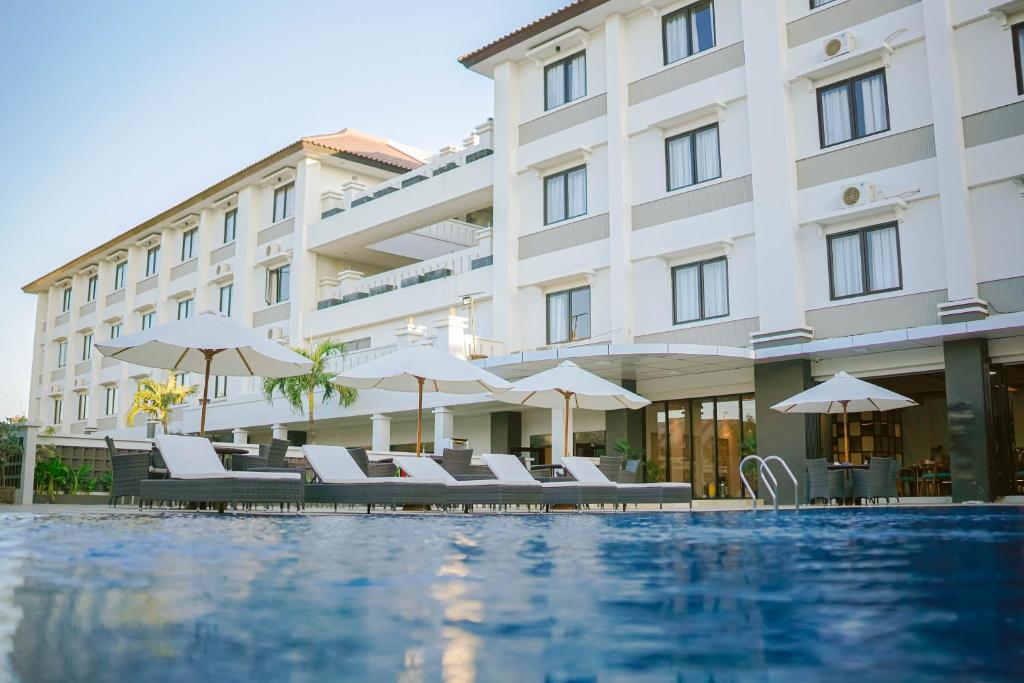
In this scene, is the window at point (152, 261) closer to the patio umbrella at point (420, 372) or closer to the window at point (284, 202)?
the window at point (284, 202)

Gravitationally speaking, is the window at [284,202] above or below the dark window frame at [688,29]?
below

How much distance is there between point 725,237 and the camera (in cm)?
2239

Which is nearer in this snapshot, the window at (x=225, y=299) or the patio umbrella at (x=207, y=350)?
the patio umbrella at (x=207, y=350)

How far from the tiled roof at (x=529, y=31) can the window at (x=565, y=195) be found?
13.4ft

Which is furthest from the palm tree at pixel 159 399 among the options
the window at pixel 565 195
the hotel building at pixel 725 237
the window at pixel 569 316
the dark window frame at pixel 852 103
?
the dark window frame at pixel 852 103

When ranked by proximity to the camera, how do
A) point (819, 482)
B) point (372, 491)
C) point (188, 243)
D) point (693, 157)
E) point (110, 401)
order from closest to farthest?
1. point (372, 491)
2. point (819, 482)
3. point (693, 157)
4. point (188, 243)
5. point (110, 401)

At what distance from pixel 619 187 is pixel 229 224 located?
68.3 ft

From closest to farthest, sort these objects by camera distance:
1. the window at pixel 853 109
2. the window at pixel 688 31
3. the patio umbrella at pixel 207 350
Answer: the patio umbrella at pixel 207 350, the window at pixel 853 109, the window at pixel 688 31

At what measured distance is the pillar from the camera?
1795cm

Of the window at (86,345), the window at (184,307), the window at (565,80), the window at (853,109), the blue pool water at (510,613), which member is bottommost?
the blue pool water at (510,613)

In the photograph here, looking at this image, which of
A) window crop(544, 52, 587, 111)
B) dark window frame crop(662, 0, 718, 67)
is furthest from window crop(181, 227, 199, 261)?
dark window frame crop(662, 0, 718, 67)

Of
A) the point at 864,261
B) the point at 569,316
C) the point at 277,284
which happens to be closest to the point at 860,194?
the point at 864,261

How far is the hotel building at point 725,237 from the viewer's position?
18.9 meters

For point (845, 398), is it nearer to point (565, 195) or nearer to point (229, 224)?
point (565, 195)
